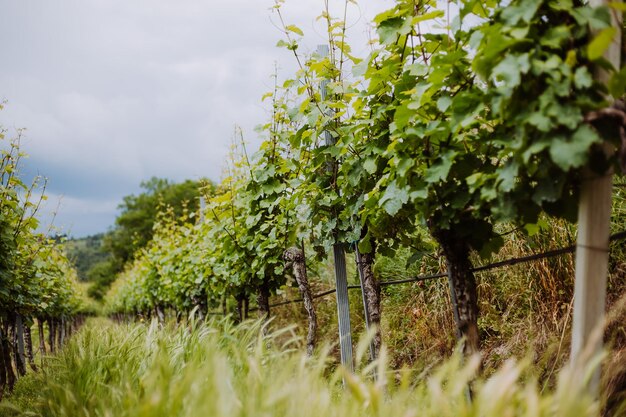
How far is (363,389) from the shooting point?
198 centimetres

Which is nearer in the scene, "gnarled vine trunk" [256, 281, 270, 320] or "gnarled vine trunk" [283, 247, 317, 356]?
"gnarled vine trunk" [283, 247, 317, 356]

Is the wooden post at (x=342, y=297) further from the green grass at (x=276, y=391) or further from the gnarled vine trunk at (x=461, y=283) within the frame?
the gnarled vine trunk at (x=461, y=283)

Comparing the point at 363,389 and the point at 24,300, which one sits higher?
the point at 24,300

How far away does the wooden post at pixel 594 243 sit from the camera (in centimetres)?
176

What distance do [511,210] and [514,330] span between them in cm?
285

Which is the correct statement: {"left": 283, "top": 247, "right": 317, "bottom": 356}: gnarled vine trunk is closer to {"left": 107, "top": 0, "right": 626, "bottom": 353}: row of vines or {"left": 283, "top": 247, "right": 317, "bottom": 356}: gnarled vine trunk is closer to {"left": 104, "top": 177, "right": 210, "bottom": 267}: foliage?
{"left": 107, "top": 0, "right": 626, "bottom": 353}: row of vines

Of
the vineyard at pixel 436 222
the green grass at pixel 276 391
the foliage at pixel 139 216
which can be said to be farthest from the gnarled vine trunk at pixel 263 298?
the foliage at pixel 139 216

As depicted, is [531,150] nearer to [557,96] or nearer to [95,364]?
[557,96]

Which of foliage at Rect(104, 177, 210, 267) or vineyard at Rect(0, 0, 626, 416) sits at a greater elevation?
foliage at Rect(104, 177, 210, 267)

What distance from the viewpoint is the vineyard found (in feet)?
5.52

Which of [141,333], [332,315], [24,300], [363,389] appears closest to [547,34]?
[363,389]

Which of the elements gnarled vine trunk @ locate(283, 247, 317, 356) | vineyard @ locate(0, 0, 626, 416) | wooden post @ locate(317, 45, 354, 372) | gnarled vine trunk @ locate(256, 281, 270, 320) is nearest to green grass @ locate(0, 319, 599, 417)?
vineyard @ locate(0, 0, 626, 416)

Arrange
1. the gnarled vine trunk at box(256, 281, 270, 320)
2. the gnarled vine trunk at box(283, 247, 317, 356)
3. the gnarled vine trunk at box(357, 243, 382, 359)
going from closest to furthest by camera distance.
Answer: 1. the gnarled vine trunk at box(357, 243, 382, 359)
2. the gnarled vine trunk at box(283, 247, 317, 356)
3. the gnarled vine trunk at box(256, 281, 270, 320)

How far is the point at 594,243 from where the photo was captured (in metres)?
1.75
